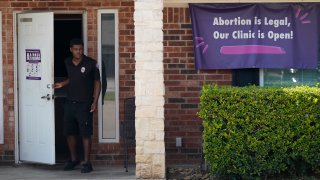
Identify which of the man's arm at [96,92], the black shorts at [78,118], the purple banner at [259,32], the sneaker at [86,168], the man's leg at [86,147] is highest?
the purple banner at [259,32]

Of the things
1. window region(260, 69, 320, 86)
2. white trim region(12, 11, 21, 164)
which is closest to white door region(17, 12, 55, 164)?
white trim region(12, 11, 21, 164)

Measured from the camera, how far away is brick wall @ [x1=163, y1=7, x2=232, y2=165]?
11.2 metres

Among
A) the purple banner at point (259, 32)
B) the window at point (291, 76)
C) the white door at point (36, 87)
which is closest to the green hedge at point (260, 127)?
the purple banner at point (259, 32)

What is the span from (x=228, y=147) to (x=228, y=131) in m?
0.21

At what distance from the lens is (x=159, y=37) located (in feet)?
31.4

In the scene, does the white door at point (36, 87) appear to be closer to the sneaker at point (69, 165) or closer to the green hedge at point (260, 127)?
the sneaker at point (69, 165)

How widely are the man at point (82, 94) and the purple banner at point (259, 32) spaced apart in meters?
1.70

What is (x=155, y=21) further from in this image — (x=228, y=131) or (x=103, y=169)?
(x=103, y=169)

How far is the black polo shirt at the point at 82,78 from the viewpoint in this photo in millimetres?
10633

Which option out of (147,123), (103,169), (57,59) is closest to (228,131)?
(147,123)

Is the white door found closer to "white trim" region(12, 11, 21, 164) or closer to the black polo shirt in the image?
"white trim" region(12, 11, 21, 164)

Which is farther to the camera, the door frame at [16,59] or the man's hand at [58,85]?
the door frame at [16,59]

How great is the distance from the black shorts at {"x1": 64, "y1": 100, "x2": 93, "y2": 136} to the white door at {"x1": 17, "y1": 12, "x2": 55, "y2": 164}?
10.0 inches

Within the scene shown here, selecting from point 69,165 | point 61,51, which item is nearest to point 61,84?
point 69,165
